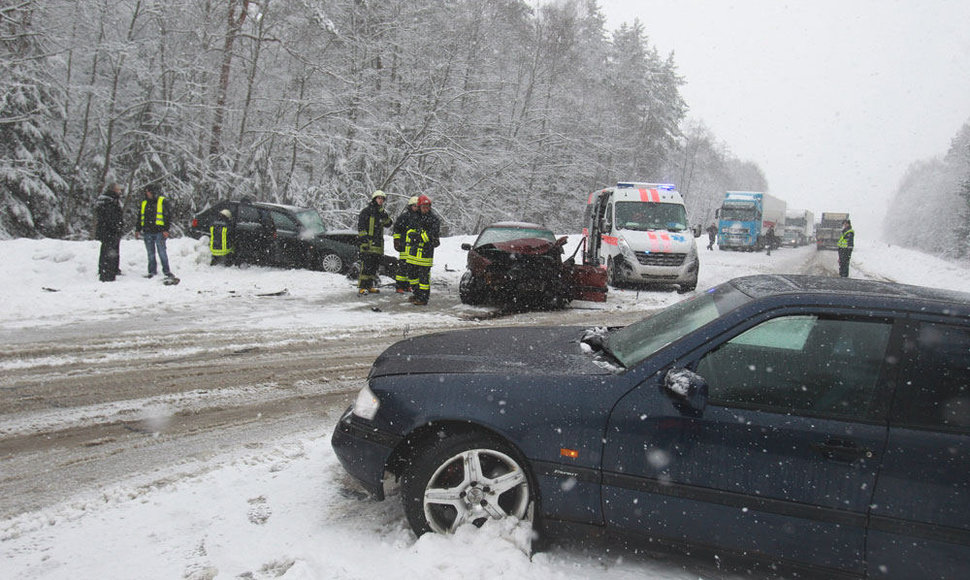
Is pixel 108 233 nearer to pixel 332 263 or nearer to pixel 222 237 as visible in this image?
pixel 222 237

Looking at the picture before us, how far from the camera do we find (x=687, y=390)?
8.57 feet

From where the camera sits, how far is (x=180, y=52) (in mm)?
21953

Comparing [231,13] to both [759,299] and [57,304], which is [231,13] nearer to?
[57,304]

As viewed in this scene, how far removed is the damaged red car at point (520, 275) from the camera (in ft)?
→ 35.3

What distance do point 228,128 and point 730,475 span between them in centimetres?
2797

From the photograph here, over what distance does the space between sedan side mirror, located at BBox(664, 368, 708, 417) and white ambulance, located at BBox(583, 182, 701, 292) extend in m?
12.0

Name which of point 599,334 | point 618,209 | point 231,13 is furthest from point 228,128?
point 599,334

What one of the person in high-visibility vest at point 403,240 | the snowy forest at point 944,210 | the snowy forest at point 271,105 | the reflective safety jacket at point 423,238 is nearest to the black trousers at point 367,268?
the person in high-visibility vest at point 403,240

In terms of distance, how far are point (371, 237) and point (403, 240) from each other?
63 centimetres

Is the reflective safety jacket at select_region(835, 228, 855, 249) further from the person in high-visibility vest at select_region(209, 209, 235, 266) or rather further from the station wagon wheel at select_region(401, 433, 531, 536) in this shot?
the station wagon wheel at select_region(401, 433, 531, 536)

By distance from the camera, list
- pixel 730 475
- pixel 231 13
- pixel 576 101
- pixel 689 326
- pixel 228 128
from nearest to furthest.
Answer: pixel 730 475 < pixel 689 326 < pixel 231 13 < pixel 228 128 < pixel 576 101

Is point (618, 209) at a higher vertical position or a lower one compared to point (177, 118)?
lower

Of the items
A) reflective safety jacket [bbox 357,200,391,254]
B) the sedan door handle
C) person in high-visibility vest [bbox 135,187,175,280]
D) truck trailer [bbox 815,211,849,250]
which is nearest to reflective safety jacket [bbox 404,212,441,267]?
reflective safety jacket [bbox 357,200,391,254]

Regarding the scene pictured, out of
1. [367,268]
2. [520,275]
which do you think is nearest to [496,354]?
[520,275]
